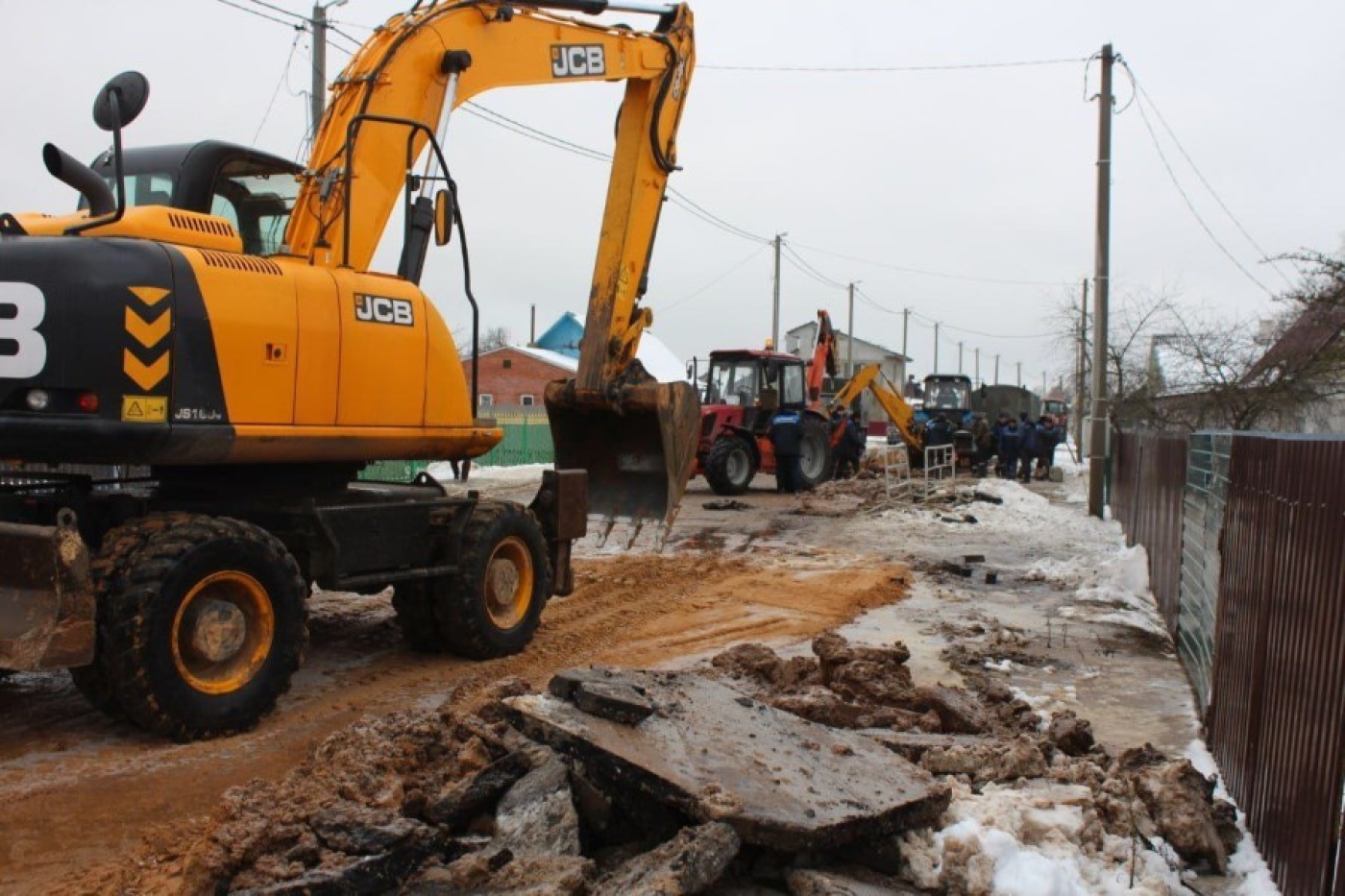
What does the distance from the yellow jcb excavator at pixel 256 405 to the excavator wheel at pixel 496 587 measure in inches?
0.8

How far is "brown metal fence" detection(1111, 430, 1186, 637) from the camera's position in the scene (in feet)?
33.1

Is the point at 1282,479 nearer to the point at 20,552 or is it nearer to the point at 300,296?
the point at 300,296

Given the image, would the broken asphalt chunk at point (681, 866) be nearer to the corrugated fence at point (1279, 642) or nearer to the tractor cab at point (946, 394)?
the corrugated fence at point (1279, 642)

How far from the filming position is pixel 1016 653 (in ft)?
28.6

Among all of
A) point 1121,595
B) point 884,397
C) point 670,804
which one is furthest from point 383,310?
point 884,397

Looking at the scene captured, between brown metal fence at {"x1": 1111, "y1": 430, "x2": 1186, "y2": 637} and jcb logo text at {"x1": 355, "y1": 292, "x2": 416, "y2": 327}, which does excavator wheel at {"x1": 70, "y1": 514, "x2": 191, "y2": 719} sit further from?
brown metal fence at {"x1": 1111, "y1": 430, "x2": 1186, "y2": 637}

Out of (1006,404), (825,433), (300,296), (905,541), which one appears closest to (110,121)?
(300,296)

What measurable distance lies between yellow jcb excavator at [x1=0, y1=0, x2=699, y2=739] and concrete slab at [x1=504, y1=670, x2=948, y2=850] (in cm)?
188

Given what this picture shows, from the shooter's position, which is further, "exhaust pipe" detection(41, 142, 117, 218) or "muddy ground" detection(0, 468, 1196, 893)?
"exhaust pipe" detection(41, 142, 117, 218)

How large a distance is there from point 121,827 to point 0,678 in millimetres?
2660

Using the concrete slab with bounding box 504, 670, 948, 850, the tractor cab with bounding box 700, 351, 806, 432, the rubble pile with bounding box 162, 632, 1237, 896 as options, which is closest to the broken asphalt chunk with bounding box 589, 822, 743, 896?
the rubble pile with bounding box 162, 632, 1237, 896

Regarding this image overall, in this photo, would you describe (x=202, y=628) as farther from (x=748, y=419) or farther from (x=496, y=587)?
(x=748, y=419)

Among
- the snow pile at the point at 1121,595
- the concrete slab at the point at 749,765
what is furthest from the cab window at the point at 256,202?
the snow pile at the point at 1121,595

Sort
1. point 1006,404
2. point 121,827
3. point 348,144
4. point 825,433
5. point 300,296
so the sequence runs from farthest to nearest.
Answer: point 1006,404 < point 825,433 < point 348,144 < point 300,296 < point 121,827
